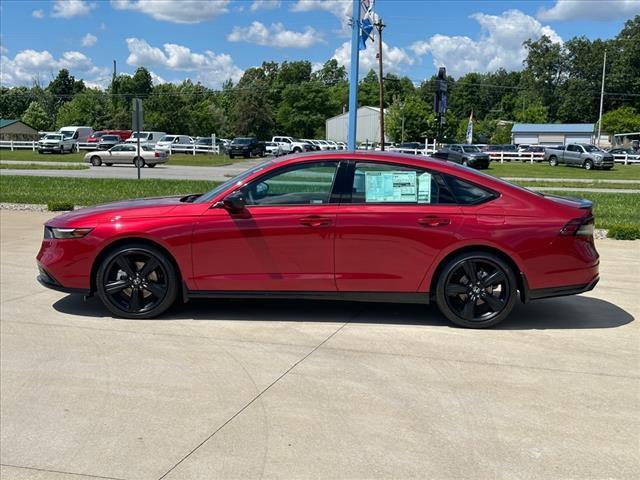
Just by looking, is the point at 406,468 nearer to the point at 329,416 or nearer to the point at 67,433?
the point at 329,416

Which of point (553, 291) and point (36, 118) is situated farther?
point (36, 118)

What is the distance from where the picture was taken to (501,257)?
5465 millimetres

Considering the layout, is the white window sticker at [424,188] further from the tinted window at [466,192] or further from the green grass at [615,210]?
the green grass at [615,210]

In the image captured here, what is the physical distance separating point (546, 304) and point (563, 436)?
307cm

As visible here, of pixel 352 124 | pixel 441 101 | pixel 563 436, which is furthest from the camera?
pixel 441 101

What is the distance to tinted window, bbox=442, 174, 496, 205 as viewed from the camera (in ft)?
18.1

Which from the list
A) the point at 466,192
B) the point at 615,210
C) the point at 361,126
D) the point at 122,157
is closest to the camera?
the point at 466,192

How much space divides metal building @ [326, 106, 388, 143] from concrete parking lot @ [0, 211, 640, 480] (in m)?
92.8

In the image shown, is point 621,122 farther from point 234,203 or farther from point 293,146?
point 234,203

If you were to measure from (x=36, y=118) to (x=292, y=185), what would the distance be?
10976 centimetres

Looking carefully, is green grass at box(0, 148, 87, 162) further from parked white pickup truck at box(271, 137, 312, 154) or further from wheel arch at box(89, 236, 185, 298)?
wheel arch at box(89, 236, 185, 298)

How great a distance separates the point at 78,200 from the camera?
48.8 ft

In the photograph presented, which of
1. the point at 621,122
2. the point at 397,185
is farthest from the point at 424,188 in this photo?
the point at 621,122

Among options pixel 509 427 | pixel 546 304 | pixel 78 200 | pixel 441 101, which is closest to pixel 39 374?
pixel 509 427
